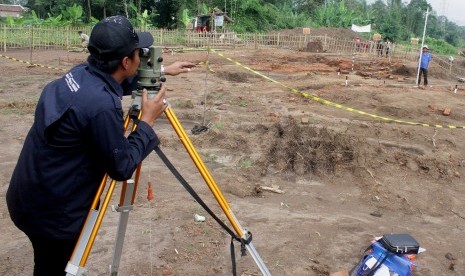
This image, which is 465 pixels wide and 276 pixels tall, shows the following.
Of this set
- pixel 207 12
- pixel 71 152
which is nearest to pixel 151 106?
pixel 71 152

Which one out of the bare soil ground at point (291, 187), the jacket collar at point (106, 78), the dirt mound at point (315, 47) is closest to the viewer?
the jacket collar at point (106, 78)

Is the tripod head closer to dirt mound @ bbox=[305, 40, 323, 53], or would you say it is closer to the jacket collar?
the jacket collar

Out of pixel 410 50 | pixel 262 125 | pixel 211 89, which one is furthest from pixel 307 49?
pixel 262 125

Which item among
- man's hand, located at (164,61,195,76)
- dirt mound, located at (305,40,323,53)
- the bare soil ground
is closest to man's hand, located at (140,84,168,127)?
man's hand, located at (164,61,195,76)

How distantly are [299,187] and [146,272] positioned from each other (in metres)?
2.84

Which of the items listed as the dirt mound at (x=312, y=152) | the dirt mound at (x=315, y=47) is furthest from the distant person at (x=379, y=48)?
the dirt mound at (x=312, y=152)

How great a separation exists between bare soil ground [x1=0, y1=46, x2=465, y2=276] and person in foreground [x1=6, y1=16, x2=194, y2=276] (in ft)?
5.41

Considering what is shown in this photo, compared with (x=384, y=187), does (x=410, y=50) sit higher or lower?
higher

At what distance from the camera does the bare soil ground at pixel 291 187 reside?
3.76 metres

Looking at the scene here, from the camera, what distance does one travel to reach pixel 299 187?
18.7ft

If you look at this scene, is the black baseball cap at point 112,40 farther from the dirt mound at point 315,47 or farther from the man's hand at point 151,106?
the dirt mound at point 315,47

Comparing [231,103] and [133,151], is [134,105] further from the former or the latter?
[231,103]

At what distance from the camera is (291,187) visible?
570 cm

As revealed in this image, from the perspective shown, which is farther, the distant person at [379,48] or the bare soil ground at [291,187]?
the distant person at [379,48]
